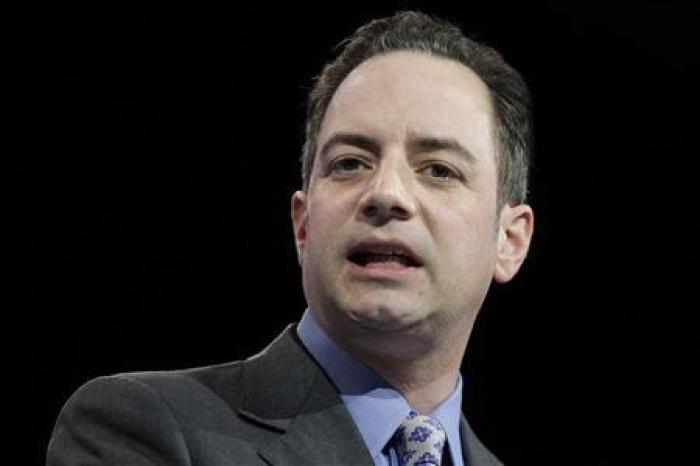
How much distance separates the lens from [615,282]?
14.3ft

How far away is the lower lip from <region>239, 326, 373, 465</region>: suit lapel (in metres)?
0.23

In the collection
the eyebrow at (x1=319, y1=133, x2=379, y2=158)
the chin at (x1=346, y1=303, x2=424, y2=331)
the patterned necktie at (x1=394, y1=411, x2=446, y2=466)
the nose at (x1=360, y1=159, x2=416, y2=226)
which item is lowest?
the patterned necktie at (x1=394, y1=411, x2=446, y2=466)

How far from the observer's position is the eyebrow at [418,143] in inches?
94.7

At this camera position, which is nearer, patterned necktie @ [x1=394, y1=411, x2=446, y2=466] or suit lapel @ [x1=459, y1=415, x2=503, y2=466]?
patterned necktie @ [x1=394, y1=411, x2=446, y2=466]

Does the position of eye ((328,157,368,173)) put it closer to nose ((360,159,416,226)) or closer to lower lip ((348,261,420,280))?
nose ((360,159,416,226))

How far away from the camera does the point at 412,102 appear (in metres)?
2.44

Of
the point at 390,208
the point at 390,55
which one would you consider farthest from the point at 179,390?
the point at 390,55

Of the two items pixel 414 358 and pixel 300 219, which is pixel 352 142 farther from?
pixel 414 358

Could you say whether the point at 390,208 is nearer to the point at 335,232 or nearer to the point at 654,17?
the point at 335,232

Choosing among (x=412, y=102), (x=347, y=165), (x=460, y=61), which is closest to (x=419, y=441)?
(x=347, y=165)

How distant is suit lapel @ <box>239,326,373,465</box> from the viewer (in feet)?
7.15

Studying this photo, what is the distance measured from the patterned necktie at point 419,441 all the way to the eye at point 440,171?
0.48 metres

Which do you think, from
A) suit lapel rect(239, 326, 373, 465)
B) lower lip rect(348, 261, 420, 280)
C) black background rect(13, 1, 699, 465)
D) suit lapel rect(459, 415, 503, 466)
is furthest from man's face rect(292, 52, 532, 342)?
black background rect(13, 1, 699, 465)

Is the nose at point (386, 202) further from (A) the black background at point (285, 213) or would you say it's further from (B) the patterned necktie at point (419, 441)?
(A) the black background at point (285, 213)
